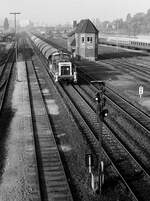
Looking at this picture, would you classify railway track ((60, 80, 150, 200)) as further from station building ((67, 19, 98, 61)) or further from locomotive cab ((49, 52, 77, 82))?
station building ((67, 19, 98, 61))

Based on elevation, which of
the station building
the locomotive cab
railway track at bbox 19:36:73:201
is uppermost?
the station building

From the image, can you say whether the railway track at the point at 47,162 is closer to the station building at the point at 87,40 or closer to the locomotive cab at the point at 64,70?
the locomotive cab at the point at 64,70

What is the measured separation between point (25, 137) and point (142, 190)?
8398mm

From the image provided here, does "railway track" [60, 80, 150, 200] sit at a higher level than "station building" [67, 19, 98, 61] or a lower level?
lower

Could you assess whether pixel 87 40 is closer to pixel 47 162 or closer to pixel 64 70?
pixel 64 70

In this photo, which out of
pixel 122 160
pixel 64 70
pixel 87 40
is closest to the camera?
pixel 122 160

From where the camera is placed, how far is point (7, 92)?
105ft

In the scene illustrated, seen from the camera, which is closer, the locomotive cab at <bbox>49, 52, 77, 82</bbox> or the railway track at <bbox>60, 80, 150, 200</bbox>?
the railway track at <bbox>60, 80, 150, 200</bbox>

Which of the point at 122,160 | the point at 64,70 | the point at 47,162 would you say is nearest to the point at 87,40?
the point at 64,70

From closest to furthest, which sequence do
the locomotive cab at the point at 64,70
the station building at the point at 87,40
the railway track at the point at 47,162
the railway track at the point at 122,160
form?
the railway track at the point at 47,162 < the railway track at the point at 122,160 < the locomotive cab at the point at 64,70 < the station building at the point at 87,40

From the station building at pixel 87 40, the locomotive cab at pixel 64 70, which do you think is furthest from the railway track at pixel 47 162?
the station building at pixel 87 40

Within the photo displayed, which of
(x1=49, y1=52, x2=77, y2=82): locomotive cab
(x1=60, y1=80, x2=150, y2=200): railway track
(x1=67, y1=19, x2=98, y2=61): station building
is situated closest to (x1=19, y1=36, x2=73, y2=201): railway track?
(x1=60, y1=80, x2=150, y2=200): railway track

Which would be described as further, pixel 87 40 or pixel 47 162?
pixel 87 40

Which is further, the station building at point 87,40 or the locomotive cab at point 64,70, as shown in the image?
the station building at point 87,40
